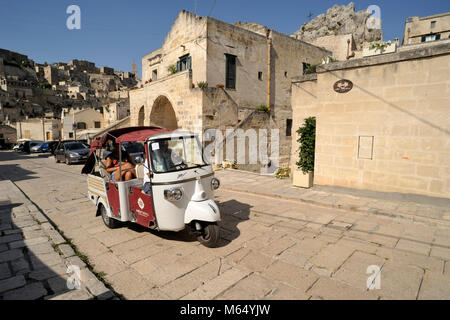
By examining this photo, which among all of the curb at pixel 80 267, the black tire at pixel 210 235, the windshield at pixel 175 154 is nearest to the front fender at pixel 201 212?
the black tire at pixel 210 235

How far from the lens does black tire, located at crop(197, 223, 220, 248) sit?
4109 mm

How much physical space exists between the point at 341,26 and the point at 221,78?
3559cm

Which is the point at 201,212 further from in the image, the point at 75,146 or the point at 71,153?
the point at 75,146

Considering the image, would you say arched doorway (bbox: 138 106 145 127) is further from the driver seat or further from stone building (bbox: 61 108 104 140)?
stone building (bbox: 61 108 104 140)

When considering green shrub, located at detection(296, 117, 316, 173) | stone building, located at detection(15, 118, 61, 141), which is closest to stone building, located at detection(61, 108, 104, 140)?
stone building, located at detection(15, 118, 61, 141)

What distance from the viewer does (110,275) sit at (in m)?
3.48

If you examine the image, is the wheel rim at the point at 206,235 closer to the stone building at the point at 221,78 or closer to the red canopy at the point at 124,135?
the red canopy at the point at 124,135

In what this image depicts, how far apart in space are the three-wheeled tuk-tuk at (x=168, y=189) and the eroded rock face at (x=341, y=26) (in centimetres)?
3847

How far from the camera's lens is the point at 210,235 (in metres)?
4.13

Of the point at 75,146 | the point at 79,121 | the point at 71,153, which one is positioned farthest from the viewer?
the point at 79,121

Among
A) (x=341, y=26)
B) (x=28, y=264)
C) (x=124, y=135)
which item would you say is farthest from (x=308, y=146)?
(x=341, y=26)

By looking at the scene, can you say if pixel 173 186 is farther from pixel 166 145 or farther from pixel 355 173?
pixel 355 173

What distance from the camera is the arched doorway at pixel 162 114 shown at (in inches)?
681

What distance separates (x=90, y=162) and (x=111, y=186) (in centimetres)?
133
